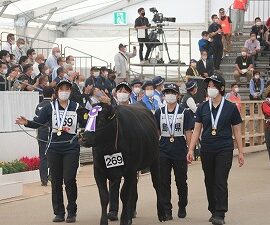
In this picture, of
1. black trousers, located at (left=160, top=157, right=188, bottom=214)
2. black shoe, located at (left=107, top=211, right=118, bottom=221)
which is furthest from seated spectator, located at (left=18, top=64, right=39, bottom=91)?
black shoe, located at (left=107, top=211, right=118, bottom=221)

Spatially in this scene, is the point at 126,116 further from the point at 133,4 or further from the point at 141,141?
the point at 133,4

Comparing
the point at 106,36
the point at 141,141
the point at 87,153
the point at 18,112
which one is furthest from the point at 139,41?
the point at 141,141

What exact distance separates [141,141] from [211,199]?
1307 mm

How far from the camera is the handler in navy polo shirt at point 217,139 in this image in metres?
12.1

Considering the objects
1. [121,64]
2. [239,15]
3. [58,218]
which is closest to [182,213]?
[58,218]

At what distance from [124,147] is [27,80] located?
8859 millimetres

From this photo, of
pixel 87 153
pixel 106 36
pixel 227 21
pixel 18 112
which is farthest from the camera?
pixel 106 36

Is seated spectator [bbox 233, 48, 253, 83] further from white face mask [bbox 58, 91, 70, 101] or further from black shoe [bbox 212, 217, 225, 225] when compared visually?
black shoe [bbox 212, 217, 225, 225]

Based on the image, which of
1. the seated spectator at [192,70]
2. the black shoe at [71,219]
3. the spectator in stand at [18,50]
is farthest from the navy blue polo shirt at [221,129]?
the seated spectator at [192,70]

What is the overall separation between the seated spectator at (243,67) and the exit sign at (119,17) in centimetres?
580

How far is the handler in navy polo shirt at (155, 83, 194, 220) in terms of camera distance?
12984 millimetres

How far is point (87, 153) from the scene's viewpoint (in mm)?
22047

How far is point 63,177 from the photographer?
12.7m

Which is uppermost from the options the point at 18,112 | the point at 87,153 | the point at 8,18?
the point at 8,18
